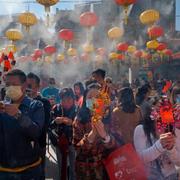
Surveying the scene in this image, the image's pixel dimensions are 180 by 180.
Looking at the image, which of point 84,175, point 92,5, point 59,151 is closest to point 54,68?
point 92,5

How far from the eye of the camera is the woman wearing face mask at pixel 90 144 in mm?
3104

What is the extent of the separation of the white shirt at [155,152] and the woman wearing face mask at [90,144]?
0.22 metres

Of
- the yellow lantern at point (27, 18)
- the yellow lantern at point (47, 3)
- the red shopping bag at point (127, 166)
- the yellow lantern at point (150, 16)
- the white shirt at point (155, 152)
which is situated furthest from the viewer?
the yellow lantern at point (150, 16)

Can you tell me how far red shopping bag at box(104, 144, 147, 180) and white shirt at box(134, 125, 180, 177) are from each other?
6cm

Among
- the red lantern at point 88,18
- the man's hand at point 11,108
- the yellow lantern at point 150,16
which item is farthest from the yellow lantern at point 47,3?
the man's hand at point 11,108

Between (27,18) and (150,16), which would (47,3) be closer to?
(27,18)

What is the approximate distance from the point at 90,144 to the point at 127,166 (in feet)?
1.28

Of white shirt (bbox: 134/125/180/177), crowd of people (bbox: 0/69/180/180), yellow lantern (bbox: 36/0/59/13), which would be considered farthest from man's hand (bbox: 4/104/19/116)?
yellow lantern (bbox: 36/0/59/13)

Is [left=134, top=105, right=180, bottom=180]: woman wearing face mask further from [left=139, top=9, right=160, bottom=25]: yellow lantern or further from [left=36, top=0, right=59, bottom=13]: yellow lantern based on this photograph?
[left=139, top=9, right=160, bottom=25]: yellow lantern

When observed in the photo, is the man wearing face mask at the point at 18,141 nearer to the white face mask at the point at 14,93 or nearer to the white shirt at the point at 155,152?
the white face mask at the point at 14,93

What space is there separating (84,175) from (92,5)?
3072 centimetres

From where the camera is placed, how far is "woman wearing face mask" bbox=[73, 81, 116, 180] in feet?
10.2

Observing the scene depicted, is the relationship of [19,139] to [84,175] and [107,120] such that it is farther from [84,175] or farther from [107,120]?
[107,120]

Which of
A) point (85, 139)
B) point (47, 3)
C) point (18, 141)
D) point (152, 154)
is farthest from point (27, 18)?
point (152, 154)
